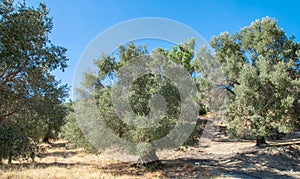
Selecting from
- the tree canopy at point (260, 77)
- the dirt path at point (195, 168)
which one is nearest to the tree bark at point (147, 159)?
the dirt path at point (195, 168)

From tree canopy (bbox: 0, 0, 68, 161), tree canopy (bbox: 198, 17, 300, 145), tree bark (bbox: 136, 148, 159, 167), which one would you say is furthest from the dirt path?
tree canopy (bbox: 0, 0, 68, 161)

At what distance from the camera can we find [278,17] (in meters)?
14.2

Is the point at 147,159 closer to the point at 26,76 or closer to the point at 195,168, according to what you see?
the point at 195,168

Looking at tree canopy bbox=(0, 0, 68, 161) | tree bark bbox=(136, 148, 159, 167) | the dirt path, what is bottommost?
the dirt path

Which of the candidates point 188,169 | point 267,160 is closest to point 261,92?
point 267,160

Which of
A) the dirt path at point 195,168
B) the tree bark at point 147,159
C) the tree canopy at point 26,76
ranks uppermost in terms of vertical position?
the tree canopy at point 26,76

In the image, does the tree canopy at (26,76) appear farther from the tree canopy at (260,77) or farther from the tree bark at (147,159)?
the tree canopy at (260,77)

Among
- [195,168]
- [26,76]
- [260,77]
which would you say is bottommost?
[195,168]

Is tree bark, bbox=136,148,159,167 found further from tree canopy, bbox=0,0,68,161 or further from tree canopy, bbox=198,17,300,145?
tree canopy, bbox=198,17,300,145

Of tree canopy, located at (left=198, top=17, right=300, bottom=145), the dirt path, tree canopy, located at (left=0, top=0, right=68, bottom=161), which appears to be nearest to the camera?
tree canopy, located at (left=0, top=0, right=68, bottom=161)

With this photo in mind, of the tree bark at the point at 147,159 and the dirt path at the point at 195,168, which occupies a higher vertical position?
the tree bark at the point at 147,159

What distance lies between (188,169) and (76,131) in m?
6.02

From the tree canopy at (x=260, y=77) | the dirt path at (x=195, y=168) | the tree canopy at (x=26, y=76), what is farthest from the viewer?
the tree canopy at (x=260, y=77)

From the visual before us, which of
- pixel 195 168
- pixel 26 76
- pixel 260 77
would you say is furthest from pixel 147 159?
pixel 260 77
